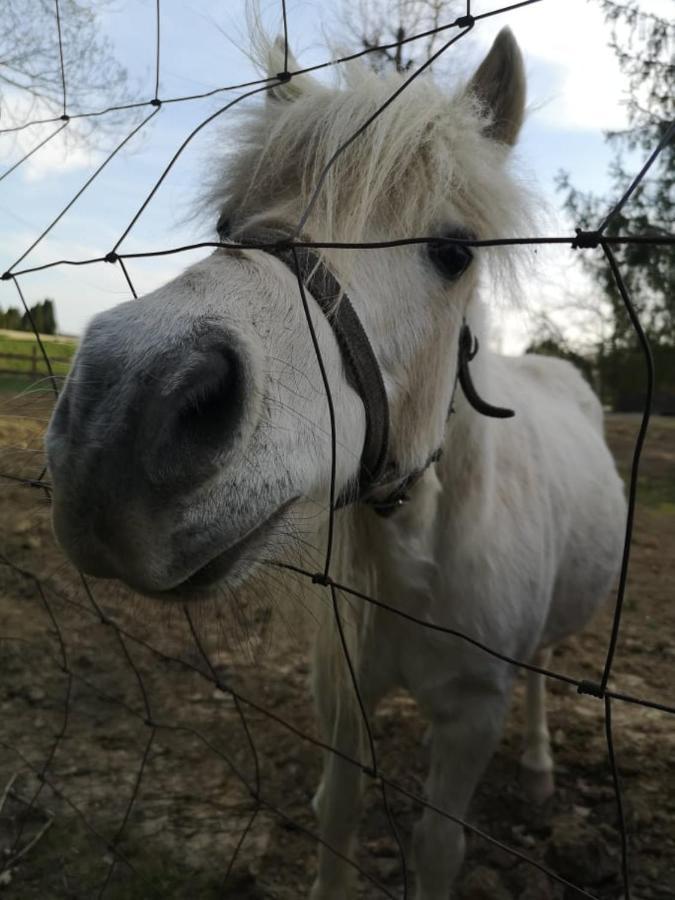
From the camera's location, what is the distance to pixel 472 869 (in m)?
2.51

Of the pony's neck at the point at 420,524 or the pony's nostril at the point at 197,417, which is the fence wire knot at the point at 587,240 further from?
the pony's neck at the point at 420,524

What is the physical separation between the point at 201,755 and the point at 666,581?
391 cm

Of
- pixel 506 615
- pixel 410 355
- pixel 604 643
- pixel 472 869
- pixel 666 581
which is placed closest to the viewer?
pixel 410 355

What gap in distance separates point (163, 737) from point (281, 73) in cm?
273

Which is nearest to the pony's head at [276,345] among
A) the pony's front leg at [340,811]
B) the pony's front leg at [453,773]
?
the pony's front leg at [453,773]

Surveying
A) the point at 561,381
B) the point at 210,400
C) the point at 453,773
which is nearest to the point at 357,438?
the point at 210,400

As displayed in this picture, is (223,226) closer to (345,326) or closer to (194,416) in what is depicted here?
(345,326)

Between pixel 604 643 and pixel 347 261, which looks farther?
pixel 604 643

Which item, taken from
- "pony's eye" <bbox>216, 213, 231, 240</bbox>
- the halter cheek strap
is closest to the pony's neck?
the halter cheek strap

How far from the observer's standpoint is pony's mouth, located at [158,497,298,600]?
1131 millimetres

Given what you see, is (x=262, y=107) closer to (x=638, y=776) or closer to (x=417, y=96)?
(x=417, y=96)

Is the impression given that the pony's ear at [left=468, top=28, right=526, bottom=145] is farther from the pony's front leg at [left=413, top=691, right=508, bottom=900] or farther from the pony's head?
the pony's front leg at [left=413, top=691, right=508, bottom=900]

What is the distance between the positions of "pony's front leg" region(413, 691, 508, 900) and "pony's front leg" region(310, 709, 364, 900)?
0.25 meters

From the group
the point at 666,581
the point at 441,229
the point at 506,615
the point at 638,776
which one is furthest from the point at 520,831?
the point at 666,581
